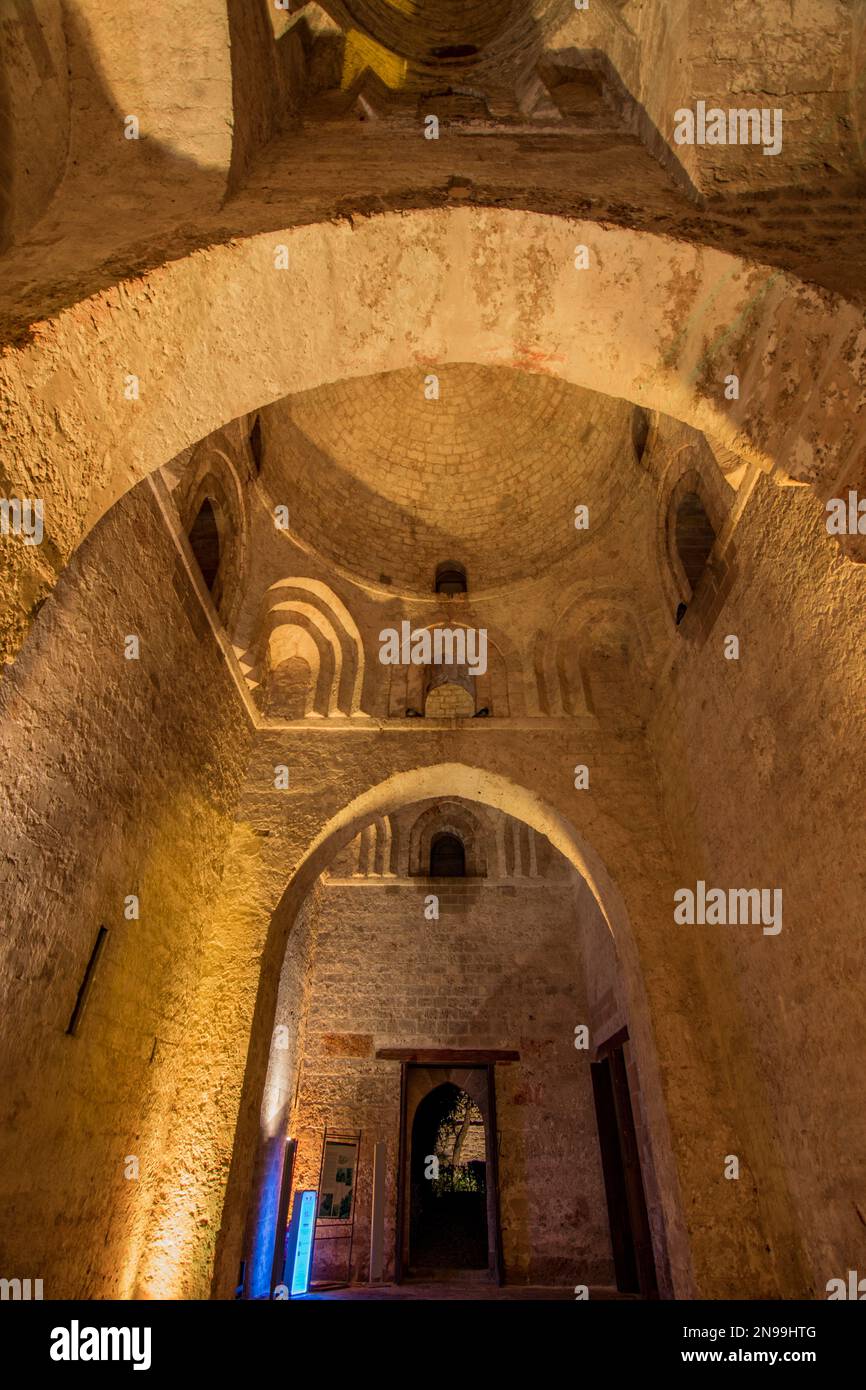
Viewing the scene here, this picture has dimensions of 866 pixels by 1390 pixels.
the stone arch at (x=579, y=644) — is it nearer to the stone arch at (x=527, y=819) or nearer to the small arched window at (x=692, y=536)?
the small arched window at (x=692, y=536)

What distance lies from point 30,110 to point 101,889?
399cm

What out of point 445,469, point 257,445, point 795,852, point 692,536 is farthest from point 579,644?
point 257,445

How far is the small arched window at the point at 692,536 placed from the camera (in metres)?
5.60

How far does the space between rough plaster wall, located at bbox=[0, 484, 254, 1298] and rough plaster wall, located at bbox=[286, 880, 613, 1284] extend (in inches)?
185

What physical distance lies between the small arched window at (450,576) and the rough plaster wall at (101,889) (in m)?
3.09

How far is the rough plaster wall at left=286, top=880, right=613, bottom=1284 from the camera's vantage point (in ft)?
25.7

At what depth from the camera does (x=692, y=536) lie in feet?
18.6

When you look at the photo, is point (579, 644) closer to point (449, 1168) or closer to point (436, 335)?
point (436, 335)

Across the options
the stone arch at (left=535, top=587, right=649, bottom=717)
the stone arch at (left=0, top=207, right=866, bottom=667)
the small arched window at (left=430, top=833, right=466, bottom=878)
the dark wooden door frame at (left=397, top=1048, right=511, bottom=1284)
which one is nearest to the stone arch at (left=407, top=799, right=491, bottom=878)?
the small arched window at (left=430, top=833, right=466, bottom=878)

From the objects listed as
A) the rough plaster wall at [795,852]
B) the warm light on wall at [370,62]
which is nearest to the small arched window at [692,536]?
the rough plaster wall at [795,852]

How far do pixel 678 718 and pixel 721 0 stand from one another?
426 centimetres

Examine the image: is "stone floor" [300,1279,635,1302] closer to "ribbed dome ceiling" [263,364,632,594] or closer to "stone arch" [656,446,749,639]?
"stone arch" [656,446,749,639]

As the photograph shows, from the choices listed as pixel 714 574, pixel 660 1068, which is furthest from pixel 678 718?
pixel 660 1068
